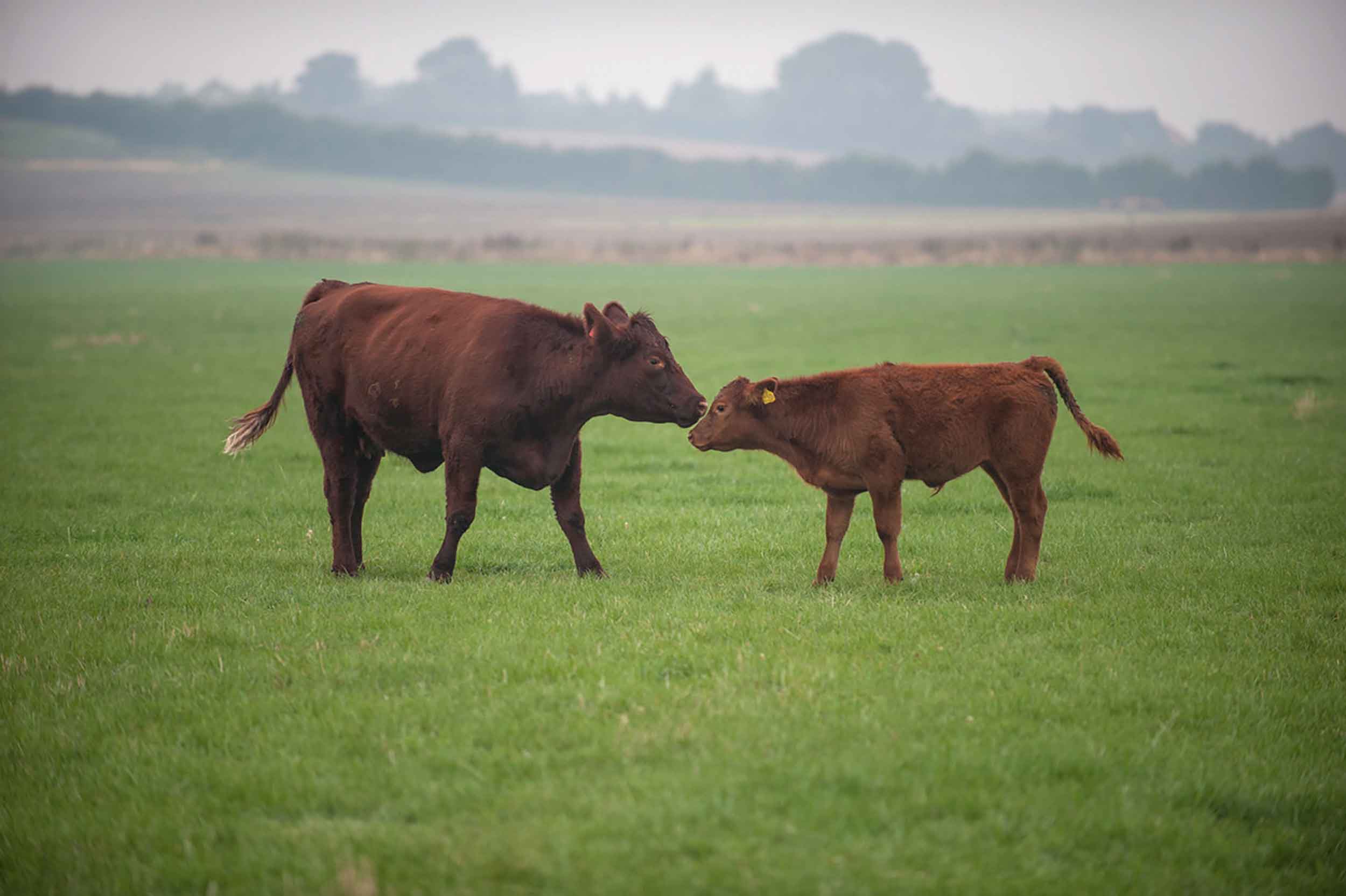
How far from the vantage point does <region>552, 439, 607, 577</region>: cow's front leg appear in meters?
10.0

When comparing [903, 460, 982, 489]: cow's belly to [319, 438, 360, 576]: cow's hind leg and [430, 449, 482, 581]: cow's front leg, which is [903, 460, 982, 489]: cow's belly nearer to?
[430, 449, 482, 581]: cow's front leg

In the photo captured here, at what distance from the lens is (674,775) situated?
19.3ft

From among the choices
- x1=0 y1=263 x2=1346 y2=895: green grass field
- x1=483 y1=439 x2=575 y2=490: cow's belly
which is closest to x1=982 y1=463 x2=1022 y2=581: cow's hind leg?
x1=0 y1=263 x2=1346 y2=895: green grass field

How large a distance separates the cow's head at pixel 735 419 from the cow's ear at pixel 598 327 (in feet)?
3.30

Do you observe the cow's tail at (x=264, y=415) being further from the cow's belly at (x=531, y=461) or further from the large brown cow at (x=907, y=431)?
the large brown cow at (x=907, y=431)

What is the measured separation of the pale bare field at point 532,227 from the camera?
81375 mm

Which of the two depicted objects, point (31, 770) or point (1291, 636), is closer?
point (31, 770)

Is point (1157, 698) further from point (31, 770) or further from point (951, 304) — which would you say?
point (951, 304)

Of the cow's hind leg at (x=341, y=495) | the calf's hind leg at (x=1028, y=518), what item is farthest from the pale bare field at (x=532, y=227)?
the cow's hind leg at (x=341, y=495)

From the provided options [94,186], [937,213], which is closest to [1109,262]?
[937,213]

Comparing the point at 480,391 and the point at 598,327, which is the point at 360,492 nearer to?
the point at 480,391

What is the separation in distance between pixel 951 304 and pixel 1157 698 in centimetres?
3715

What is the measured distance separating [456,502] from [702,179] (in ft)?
640

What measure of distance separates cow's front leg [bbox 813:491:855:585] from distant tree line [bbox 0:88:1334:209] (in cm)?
19021
